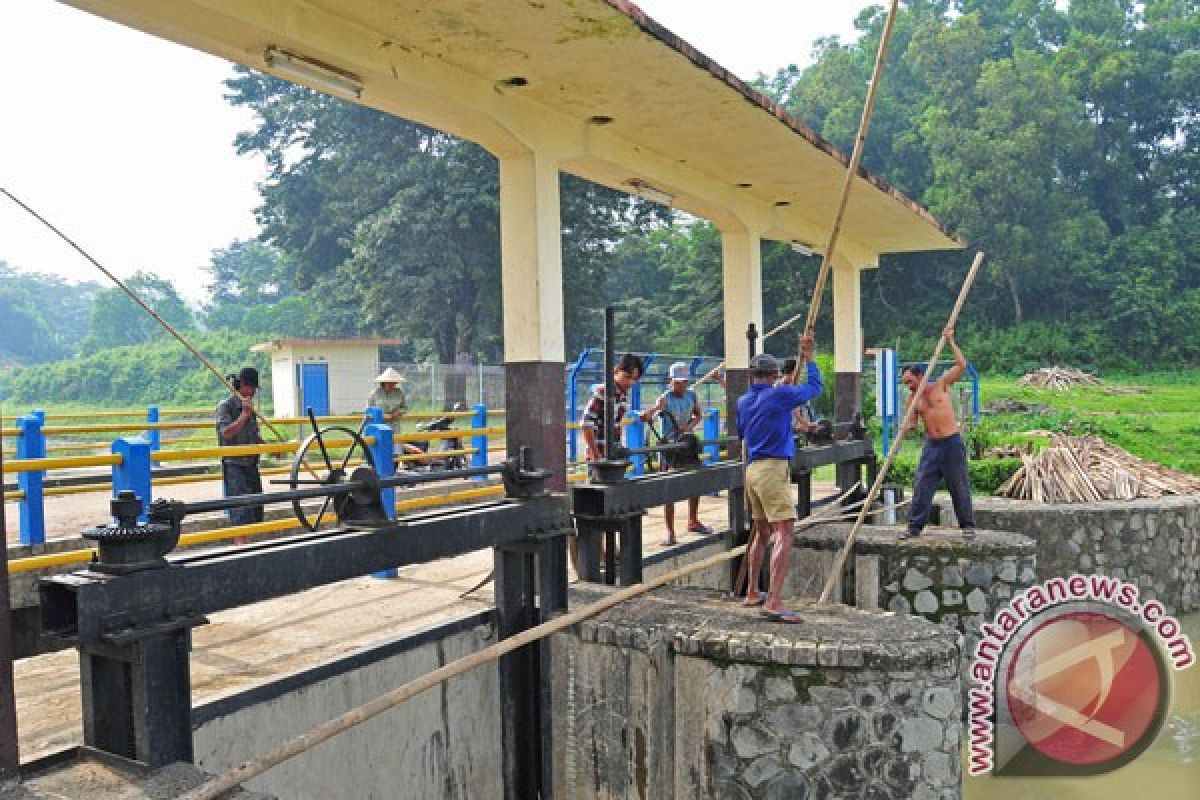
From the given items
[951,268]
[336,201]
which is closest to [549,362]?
[336,201]

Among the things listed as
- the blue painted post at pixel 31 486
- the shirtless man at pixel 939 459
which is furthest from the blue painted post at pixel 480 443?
the shirtless man at pixel 939 459

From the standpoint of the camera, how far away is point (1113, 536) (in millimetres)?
11352

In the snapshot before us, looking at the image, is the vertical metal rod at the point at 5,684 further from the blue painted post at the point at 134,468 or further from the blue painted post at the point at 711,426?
the blue painted post at the point at 711,426

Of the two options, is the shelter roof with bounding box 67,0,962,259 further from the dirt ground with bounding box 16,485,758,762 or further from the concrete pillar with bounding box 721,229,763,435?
the dirt ground with bounding box 16,485,758,762

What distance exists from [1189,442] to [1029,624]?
38.3 ft

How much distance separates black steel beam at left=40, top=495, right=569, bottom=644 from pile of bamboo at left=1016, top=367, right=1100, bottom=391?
91.5 ft

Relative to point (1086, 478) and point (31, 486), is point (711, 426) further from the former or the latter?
point (31, 486)

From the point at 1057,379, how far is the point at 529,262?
28.0m

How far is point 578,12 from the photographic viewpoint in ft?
16.3

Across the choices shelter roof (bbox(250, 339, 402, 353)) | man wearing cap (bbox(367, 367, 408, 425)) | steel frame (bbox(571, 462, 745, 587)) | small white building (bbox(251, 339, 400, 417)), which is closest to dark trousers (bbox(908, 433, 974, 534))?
steel frame (bbox(571, 462, 745, 587))

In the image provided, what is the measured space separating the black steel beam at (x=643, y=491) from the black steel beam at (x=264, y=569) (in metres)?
0.39

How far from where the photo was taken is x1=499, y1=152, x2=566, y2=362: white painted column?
6.60 m

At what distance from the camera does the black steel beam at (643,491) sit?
6043 mm

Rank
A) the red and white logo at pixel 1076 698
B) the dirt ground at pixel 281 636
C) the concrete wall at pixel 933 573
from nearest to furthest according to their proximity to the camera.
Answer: the dirt ground at pixel 281 636, the concrete wall at pixel 933 573, the red and white logo at pixel 1076 698
